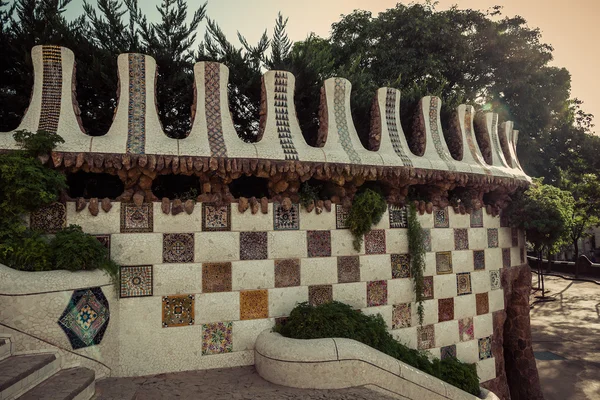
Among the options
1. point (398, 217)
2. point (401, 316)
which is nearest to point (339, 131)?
point (398, 217)

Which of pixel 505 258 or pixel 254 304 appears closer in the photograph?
pixel 254 304

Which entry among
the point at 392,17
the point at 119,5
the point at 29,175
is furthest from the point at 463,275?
the point at 392,17

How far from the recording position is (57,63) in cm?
591

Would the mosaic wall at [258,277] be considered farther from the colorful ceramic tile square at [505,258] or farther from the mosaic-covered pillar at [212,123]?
the colorful ceramic tile square at [505,258]

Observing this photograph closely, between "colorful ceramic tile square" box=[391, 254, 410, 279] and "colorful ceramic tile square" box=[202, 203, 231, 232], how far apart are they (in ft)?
9.65

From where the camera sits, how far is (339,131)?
696 centimetres

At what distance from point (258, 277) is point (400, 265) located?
256 centimetres

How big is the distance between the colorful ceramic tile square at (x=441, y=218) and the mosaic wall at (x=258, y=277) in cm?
3

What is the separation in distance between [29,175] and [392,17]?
14.3 m

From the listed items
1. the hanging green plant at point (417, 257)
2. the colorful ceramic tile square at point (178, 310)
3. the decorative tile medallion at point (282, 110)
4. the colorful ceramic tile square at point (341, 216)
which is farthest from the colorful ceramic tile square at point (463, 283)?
the colorful ceramic tile square at point (178, 310)

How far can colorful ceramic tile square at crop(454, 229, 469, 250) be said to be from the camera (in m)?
7.91

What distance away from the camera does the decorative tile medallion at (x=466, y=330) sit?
777 cm

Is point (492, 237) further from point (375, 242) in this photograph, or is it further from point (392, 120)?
point (392, 120)

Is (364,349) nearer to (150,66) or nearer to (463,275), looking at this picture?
(463,275)
